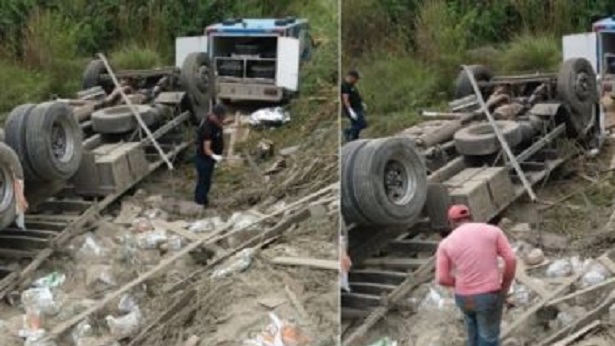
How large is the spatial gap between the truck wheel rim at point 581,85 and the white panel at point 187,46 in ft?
4.08

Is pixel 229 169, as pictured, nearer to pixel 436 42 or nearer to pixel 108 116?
pixel 108 116

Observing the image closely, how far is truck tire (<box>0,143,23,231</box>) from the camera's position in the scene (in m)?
3.08

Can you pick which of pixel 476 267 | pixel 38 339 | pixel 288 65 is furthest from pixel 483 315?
pixel 38 339

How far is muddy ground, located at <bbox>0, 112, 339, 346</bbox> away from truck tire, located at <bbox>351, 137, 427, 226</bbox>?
0.98 feet

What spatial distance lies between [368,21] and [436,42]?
0.21 metres

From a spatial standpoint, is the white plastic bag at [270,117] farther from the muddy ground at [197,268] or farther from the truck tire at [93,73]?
the truck tire at [93,73]

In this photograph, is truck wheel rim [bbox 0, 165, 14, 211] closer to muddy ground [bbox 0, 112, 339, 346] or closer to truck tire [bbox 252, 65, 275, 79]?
muddy ground [bbox 0, 112, 339, 346]

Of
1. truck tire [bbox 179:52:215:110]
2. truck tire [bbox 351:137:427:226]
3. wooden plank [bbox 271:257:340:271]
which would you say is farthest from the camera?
truck tire [bbox 179:52:215:110]

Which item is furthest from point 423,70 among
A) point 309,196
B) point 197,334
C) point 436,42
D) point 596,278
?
point 197,334

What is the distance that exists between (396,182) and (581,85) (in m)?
0.66

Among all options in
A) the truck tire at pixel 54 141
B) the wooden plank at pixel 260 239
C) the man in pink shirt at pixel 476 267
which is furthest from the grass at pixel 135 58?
the man in pink shirt at pixel 476 267

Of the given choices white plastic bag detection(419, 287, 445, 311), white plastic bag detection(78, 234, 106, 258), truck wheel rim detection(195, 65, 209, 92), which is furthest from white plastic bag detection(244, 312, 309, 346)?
truck wheel rim detection(195, 65, 209, 92)

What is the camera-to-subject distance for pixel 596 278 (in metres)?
2.56

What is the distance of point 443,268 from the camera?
239 cm
